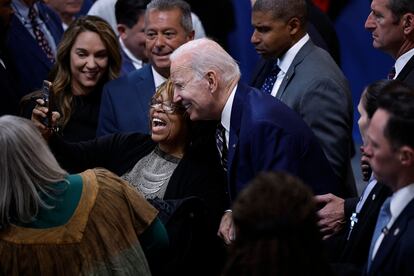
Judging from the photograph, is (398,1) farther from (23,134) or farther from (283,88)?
(23,134)

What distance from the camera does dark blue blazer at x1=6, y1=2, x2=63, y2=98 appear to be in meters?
6.01

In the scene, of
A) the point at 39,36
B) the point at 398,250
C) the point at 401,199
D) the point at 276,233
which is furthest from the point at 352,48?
the point at 276,233

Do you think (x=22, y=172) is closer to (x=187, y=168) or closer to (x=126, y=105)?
(x=187, y=168)

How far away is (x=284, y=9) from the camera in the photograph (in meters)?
5.30

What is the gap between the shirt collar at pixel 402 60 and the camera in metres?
4.83

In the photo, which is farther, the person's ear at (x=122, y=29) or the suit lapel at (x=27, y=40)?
the person's ear at (x=122, y=29)

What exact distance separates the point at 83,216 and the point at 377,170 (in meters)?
1.05

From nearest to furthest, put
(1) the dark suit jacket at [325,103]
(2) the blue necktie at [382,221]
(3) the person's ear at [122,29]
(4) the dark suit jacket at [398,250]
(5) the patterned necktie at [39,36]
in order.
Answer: (4) the dark suit jacket at [398,250]
(2) the blue necktie at [382,221]
(1) the dark suit jacket at [325,103]
(5) the patterned necktie at [39,36]
(3) the person's ear at [122,29]

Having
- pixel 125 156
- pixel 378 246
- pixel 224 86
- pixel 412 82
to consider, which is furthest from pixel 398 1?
pixel 378 246

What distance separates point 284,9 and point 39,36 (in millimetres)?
1845

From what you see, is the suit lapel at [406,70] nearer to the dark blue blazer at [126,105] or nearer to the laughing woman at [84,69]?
the dark blue blazer at [126,105]

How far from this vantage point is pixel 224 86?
4527 millimetres

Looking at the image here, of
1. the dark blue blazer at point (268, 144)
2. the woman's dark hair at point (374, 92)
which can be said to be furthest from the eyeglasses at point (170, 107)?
the woman's dark hair at point (374, 92)

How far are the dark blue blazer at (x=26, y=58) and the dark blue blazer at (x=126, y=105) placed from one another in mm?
641
